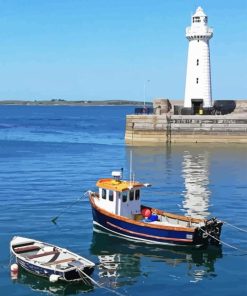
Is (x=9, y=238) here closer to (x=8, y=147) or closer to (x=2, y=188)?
(x=2, y=188)

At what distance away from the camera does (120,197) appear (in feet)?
84.9

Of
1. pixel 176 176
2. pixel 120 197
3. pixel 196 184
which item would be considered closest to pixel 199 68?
pixel 176 176

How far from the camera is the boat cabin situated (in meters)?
25.9

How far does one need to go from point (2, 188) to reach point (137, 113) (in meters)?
31.5

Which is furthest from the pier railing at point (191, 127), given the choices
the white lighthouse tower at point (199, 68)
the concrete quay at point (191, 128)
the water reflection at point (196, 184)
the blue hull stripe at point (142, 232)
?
the blue hull stripe at point (142, 232)

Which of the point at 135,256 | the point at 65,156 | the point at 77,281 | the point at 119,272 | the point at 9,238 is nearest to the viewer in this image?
the point at 77,281

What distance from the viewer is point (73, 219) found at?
29.2 metres

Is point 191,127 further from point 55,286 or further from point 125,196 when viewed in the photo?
point 55,286

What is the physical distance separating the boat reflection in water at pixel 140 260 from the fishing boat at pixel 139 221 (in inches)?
14.8

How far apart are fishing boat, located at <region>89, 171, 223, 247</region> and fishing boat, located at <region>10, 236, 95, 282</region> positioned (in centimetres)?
436

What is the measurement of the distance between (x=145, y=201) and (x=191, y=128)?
31.6 m

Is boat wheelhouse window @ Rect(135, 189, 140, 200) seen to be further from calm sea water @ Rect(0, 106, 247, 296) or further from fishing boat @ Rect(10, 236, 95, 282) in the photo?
fishing boat @ Rect(10, 236, 95, 282)

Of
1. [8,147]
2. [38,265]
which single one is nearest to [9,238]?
[38,265]

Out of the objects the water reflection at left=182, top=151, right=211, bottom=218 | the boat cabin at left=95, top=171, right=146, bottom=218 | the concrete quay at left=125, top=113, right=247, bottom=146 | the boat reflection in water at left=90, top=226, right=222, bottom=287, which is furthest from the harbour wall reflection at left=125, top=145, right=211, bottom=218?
the boat reflection in water at left=90, top=226, right=222, bottom=287
